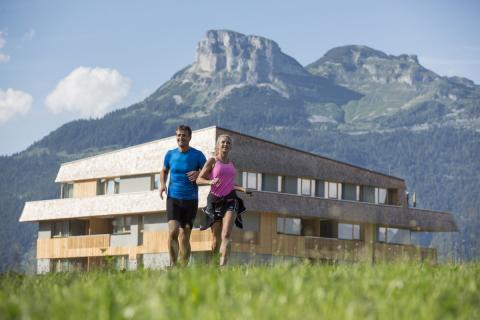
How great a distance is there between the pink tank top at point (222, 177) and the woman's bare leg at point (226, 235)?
12.1 inches

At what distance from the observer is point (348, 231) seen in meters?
54.8

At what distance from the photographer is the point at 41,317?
583 centimetres

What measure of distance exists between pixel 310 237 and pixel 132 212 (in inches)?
377

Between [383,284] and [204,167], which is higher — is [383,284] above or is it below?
below

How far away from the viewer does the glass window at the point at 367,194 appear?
5716 cm

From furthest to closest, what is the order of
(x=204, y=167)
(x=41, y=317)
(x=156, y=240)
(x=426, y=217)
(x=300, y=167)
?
(x=426, y=217), (x=300, y=167), (x=156, y=240), (x=204, y=167), (x=41, y=317)

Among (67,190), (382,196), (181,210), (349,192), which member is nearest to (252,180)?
(349,192)

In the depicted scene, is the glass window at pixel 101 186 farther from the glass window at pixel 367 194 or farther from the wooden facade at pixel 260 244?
the glass window at pixel 367 194

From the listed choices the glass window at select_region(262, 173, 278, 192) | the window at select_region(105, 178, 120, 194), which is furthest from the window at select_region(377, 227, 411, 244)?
the window at select_region(105, 178, 120, 194)

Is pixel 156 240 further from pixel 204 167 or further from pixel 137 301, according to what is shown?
pixel 137 301

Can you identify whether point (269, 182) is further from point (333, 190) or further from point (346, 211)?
point (333, 190)

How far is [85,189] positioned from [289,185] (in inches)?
540

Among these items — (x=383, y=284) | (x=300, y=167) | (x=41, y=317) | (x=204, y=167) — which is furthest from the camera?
(x=300, y=167)

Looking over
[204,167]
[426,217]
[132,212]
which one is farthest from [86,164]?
[204,167]
